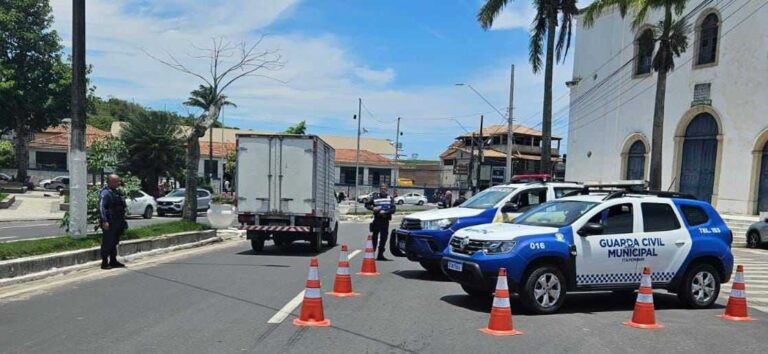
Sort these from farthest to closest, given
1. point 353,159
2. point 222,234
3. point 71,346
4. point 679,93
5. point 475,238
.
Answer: point 353,159
point 679,93
point 222,234
point 475,238
point 71,346

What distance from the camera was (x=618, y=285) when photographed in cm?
854

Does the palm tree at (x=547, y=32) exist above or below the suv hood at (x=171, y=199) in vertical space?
above

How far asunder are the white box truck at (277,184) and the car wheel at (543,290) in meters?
8.31

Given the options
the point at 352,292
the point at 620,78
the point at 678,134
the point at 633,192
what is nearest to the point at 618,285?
the point at 633,192

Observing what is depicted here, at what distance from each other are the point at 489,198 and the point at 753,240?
600 inches

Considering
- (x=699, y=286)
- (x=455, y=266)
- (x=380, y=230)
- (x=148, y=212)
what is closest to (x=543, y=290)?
(x=455, y=266)

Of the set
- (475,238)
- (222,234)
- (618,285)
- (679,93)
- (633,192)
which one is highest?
(679,93)

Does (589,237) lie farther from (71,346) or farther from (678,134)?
(678,134)

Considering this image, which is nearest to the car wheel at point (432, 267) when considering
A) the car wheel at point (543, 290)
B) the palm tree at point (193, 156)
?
the car wheel at point (543, 290)

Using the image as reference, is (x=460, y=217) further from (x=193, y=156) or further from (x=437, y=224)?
(x=193, y=156)

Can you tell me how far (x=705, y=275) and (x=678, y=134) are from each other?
26.2 meters

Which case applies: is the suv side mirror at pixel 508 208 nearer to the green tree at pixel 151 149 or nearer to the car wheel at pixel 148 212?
the car wheel at pixel 148 212

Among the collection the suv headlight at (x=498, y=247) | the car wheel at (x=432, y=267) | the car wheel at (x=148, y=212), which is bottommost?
the car wheel at (x=148, y=212)

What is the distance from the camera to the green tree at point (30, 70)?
45.3 metres
